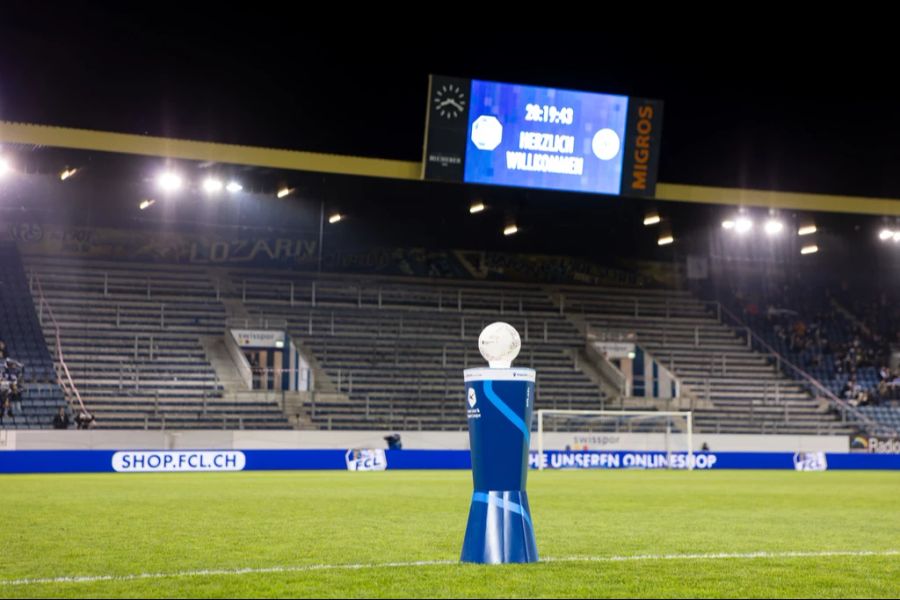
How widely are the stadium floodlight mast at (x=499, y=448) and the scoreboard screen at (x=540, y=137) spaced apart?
73.8ft

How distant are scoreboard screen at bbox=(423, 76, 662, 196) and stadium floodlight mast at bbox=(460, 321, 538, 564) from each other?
22500 mm

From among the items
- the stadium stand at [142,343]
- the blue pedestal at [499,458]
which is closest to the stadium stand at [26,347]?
the stadium stand at [142,343]

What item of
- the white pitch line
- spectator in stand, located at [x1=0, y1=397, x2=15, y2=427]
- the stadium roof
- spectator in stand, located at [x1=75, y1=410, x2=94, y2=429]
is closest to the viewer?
the white pitch line

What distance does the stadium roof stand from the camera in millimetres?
28594

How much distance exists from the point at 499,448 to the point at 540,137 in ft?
77.8

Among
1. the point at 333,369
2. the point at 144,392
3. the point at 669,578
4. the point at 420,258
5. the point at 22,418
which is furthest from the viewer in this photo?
the point at 420,258

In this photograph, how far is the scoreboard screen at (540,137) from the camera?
2930 centimetres

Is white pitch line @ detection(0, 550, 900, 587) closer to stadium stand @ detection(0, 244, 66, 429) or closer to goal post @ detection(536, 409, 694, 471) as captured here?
stadium stand @ detection(0, 244, 66, 429)

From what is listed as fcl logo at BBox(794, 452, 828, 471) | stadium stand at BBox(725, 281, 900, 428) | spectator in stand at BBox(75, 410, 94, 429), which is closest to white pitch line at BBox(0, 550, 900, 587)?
spectator in stand at BBox(75, 410, 94, 429)

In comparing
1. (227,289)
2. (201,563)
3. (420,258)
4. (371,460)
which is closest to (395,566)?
(201,563)

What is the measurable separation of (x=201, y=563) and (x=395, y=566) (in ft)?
4.60

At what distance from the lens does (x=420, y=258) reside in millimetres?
43500

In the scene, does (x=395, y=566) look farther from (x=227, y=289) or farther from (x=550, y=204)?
(x=227, y=289)

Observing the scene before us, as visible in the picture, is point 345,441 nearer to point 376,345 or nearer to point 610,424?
point 376,345
